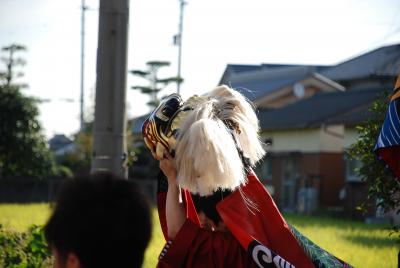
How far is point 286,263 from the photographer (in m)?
3.12

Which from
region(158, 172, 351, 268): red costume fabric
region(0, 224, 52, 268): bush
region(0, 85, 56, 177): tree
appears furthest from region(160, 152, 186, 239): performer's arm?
region(0, 85, 56, 177): tree

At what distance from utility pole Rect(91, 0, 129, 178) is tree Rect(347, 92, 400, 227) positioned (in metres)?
1.90

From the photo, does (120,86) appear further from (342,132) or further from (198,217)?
(342,132)

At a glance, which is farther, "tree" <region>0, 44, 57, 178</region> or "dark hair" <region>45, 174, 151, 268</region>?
"tree" <region>0, 44, 57, 178</region>

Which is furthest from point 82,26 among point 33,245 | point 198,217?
point 198,217

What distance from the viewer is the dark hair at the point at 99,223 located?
214 centimetres

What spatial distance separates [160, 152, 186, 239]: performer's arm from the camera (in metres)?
3.22

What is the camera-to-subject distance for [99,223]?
7.03 feet

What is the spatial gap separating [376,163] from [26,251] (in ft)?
11.0

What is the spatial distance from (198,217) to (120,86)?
7.33ft

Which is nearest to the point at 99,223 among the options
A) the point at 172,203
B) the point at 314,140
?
the point at 172,203

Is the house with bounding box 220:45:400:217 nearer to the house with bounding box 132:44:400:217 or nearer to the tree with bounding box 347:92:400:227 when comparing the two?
the house with bounding box 132:44:400:217

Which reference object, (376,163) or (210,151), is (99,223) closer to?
(210,151)

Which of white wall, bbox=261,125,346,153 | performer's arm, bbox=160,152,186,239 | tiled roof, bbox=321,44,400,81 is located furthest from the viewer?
tiled roof, bbox=321,44,400,81
